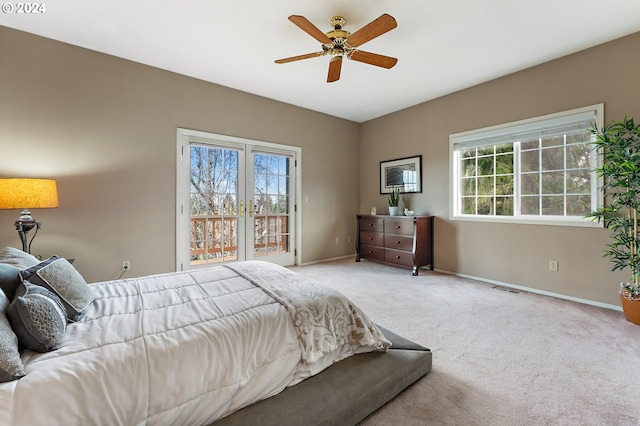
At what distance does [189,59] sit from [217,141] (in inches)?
41.9

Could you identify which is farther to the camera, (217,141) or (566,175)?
(217,141)

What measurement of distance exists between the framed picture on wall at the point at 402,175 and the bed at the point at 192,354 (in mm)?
3352

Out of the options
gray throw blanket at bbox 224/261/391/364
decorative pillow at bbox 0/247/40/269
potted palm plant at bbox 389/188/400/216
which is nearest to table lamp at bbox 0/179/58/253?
decorative pillow at bbox 0/247/40/269

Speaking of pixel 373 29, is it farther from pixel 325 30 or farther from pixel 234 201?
pixel 234 201

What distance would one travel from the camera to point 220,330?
1225 mm

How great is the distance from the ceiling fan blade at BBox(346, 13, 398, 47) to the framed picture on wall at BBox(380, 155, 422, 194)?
2.66 meters

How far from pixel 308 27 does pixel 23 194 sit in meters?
2.73

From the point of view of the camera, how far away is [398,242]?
4.47 meters

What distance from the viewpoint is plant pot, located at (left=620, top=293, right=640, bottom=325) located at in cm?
248

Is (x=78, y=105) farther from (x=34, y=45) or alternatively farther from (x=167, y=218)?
(x=167, y=218)

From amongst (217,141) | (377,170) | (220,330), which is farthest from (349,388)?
(377,170)

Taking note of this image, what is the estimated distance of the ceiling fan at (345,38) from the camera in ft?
7.18

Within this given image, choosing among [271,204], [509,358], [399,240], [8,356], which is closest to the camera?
[8,356]

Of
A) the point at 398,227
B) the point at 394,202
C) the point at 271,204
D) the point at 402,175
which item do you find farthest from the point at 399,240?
the point at 271,204
